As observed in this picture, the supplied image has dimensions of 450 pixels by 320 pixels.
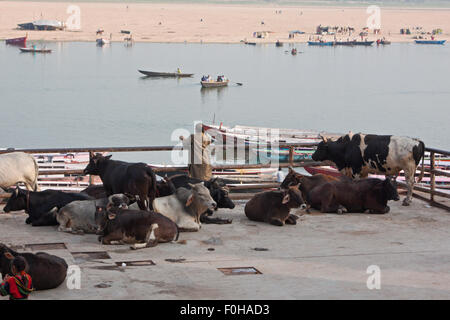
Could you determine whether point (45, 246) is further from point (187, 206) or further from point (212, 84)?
point (212, 84)

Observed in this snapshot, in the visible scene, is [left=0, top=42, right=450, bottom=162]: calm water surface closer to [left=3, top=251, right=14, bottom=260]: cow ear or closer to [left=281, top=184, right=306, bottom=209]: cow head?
[left=281, top=184, right=306, bottom=209]: cow head

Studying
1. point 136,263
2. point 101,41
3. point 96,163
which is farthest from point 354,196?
point 101,41

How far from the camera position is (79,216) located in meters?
12.7

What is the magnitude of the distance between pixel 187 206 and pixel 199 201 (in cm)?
23

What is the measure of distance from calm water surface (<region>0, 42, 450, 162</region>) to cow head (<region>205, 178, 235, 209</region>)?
3310cm

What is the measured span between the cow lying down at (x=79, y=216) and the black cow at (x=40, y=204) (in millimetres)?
266

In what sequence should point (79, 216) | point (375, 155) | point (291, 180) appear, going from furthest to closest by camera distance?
1. point (375, 155)
2. point (291, 180)
3. point (79, 216)

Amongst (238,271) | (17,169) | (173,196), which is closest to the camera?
(238,271)

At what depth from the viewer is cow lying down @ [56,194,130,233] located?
41.6ft

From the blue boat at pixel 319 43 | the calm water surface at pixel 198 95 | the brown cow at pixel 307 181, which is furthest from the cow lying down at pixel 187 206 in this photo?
the blue boat at pixel 319 43

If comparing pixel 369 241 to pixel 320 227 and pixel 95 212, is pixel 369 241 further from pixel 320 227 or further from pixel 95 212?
pixel 95 212

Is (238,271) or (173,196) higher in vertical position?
(173,196)

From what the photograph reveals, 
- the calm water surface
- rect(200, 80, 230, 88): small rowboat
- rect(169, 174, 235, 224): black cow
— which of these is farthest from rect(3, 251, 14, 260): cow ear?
rect(200, 80, 230, 88): small rowboat
